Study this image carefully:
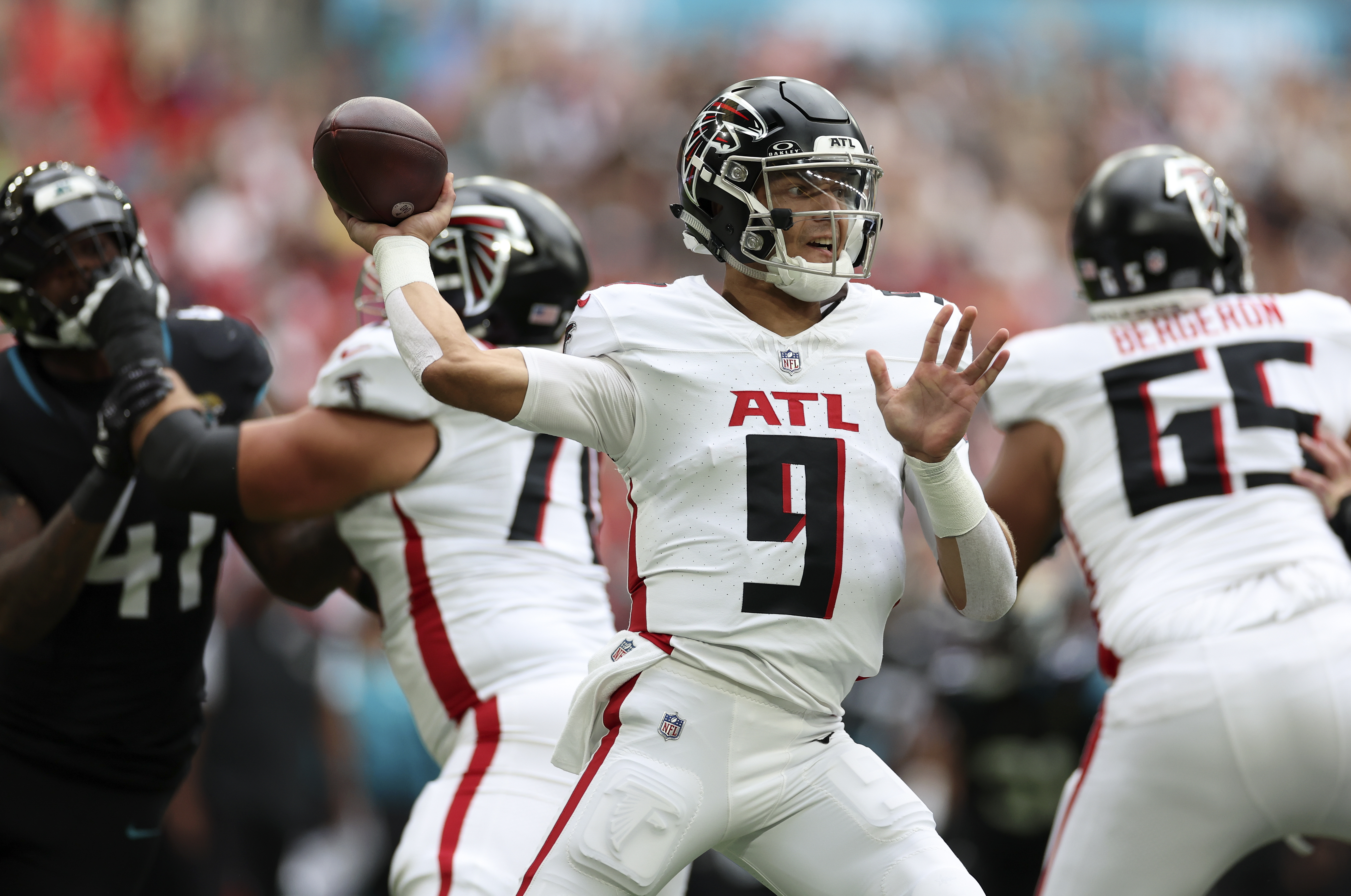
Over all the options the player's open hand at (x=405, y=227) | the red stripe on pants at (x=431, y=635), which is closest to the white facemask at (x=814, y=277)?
the player's open hand at (x=405, y=227)

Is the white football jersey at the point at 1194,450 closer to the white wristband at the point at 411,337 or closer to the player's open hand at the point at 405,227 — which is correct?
the player's open hand at the point at 405,227

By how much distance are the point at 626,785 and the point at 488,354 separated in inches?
33.3

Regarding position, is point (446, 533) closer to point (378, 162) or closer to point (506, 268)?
point (506, 268)

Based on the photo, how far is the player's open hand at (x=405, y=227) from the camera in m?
2.97

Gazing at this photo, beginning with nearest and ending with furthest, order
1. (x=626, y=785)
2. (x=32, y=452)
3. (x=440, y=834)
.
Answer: (x=626, y=785) < (x=440, y=834) < (x=32, y=452)

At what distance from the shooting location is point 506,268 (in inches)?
154

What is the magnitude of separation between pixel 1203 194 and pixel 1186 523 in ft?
3.23

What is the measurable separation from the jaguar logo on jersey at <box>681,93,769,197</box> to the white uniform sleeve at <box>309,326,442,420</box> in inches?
34.9

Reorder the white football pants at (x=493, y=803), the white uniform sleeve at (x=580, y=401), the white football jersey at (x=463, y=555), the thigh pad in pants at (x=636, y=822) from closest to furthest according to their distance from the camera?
the thigh pad in pants at (x=636, y=822) < the white uniform sleeve at (x=580, y=401) < the white football pants at (x=493, y=803) < the white football jersey at (x=463, y=555)

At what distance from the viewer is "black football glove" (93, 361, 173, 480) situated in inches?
142

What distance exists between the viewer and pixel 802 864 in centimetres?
276

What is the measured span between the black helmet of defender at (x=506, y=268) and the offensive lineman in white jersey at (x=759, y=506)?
870 mm

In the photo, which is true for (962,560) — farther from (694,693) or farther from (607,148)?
(607,148)

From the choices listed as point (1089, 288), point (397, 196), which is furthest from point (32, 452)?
point (1089, 288)
